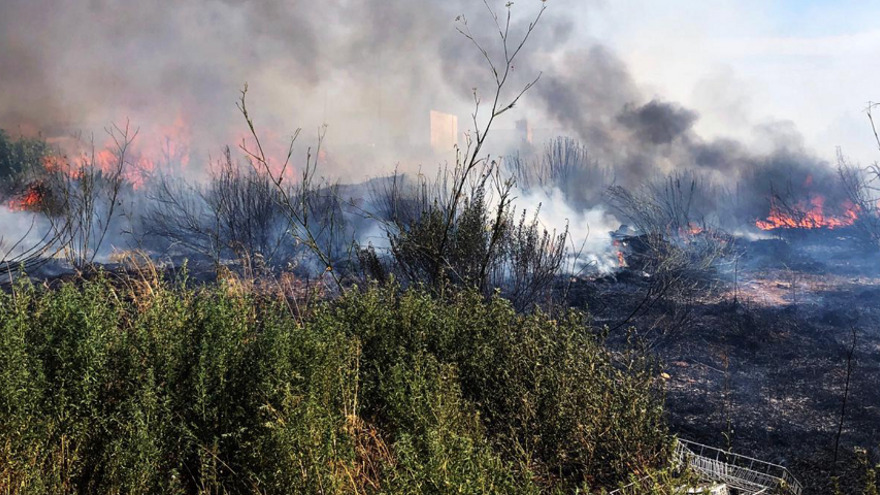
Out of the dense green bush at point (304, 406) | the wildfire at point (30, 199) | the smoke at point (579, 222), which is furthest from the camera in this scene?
the smoke at point (579, 222)

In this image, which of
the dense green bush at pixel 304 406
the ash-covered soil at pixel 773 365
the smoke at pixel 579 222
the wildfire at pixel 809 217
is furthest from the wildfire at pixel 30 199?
the wildfire at pixel 809 217

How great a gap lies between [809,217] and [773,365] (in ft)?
51.8

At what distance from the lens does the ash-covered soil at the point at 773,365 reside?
18.2 feet

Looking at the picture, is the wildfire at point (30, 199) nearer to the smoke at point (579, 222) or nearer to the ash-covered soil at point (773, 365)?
the smoke at point (579, 222)

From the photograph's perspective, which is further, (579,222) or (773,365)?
(579,222)

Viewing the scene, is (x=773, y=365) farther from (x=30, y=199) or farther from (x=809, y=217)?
(x=809, y=217)

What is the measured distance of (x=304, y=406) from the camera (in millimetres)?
3211

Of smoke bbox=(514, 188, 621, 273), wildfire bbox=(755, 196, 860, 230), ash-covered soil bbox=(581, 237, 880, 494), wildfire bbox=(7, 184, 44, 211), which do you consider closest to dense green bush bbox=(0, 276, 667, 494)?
ash-covered soil bbox=(581, 237, 880, 494)

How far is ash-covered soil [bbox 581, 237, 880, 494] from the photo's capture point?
5.55m

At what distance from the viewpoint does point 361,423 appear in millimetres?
3951

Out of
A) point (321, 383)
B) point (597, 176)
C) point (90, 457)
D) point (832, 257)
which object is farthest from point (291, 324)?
point (597, 176)

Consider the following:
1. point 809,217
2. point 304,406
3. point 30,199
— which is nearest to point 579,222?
point 809,217

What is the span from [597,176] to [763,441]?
24.0 metres

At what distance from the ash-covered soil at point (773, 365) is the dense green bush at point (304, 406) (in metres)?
1.12
